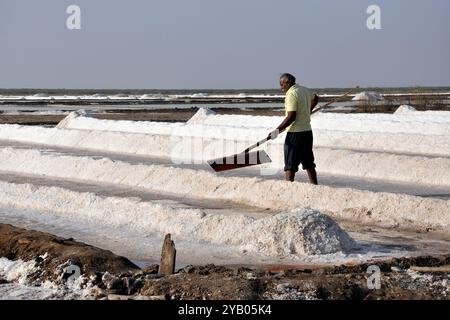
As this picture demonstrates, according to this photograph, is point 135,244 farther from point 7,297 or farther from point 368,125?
point 368,125

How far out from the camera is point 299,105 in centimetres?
908

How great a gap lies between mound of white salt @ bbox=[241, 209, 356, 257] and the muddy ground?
52 centimetres

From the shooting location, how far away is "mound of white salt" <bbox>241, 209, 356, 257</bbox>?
7035 millimetres

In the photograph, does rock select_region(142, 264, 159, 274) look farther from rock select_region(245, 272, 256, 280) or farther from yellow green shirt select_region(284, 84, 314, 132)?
yellow green shirt select_region(284, 84, 314, 132)

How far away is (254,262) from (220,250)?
0.64 m

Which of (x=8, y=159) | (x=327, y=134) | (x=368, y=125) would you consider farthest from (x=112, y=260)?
(x=368, y=125)

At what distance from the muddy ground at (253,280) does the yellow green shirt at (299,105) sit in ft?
9.35

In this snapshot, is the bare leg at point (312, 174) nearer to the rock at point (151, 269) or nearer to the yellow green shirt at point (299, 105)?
the yellow green shirt at point (299, 105)

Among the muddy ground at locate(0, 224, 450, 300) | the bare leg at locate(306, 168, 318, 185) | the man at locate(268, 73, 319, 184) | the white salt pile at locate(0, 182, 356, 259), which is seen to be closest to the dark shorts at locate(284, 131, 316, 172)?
the man at locate(268, 73, 319, 184)

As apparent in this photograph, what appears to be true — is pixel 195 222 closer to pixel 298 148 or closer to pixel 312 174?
pixel 298 148

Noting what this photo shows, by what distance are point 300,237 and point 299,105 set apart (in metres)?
2.35

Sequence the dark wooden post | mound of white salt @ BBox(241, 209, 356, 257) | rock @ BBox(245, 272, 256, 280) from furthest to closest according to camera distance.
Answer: mound of white salt @ BBox(241, 209, 356, 257) < the dark wooden post < rock @ BBox(245, 272, 256, 280)

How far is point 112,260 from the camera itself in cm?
634

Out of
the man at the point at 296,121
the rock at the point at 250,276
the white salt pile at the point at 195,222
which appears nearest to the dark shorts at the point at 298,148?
the man at the point at 296,121
